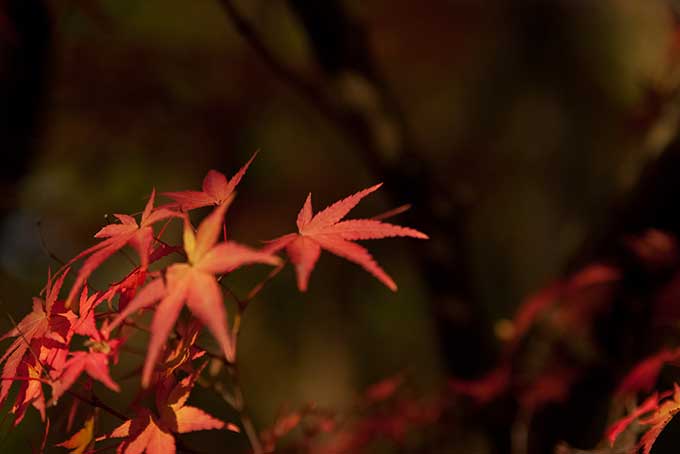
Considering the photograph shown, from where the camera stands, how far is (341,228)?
64cm

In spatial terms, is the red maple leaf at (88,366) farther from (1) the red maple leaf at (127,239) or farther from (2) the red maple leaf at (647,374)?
(2) the red maple leaf at (647,374)

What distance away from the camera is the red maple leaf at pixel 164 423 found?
62 centimetres

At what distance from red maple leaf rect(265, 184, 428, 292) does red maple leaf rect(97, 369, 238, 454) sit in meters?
0.18

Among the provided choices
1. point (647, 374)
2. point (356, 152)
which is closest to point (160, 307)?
point (647, 374)

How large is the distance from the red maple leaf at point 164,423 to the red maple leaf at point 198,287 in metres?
0.13

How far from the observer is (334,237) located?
0.62m

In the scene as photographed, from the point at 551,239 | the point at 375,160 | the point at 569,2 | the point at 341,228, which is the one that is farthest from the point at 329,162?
the point at 341,228

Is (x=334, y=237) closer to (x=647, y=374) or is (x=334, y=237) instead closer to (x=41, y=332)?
(x=41, y=332)

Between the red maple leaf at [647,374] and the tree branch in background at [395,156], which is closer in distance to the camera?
the red maple leaf at [647,374]

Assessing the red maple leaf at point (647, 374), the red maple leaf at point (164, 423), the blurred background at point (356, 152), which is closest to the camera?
the red maple leaf at point (164, 423)

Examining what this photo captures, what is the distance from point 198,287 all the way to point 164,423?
0.20 m

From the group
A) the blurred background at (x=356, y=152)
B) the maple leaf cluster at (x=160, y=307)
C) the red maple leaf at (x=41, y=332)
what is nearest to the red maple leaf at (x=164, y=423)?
the maple leaf cluster at (x=160, y=307)

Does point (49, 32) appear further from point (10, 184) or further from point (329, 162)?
point (329, 162)

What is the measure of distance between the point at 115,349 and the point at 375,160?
0.90 metres
